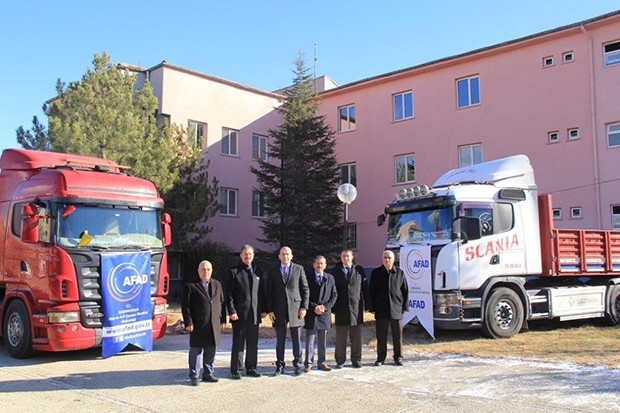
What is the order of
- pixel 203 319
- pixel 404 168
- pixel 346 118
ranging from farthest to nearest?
1. pixel 346 118
2. pixel 404 168
3. pixel 203 319

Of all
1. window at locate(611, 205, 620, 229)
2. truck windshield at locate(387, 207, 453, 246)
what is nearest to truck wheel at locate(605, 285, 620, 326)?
truck windshield at locate(387, 207, 453, 246)

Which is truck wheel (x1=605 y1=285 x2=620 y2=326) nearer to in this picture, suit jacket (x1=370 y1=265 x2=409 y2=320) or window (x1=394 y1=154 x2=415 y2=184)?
suit jacket (x1=370 y1=265 x2=409 y2=320)

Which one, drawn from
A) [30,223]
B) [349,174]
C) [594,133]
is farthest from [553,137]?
[30,223]

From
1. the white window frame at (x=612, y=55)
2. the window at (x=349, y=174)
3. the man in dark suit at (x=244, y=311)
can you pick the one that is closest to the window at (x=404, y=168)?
the window at (x=349, y=174)

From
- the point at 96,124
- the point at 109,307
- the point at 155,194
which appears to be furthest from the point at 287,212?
the point at 109,307

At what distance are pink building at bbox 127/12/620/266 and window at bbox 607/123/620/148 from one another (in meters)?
0.03

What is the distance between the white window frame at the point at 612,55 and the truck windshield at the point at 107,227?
53.6 feet

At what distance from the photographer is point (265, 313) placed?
27.2 feet

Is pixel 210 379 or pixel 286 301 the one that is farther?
pixel 286 301

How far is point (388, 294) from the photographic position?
8.89 meters

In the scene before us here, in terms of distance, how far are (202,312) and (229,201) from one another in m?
19.1

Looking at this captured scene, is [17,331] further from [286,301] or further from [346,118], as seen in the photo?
[346,118]

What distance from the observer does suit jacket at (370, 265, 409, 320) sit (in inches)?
349

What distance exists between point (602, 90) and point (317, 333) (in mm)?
15569
